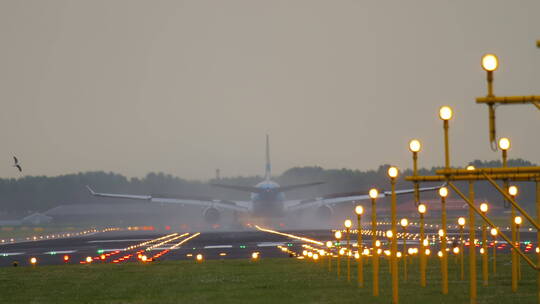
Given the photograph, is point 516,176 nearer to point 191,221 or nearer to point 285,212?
point 285,212

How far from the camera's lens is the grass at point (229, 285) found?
2289 centimetres

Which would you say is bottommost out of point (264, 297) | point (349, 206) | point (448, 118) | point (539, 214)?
point (264, 297)

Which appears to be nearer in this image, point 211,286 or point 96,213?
point 211,286

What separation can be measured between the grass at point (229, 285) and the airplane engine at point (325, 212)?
6711cm

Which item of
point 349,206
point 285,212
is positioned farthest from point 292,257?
point 349,206

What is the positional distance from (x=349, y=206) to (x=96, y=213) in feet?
248

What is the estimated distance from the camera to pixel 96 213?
7549 inches

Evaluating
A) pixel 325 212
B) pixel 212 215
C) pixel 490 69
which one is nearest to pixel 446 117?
pixel 490 69

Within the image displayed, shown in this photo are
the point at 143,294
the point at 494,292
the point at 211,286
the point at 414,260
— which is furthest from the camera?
the point at 414,260

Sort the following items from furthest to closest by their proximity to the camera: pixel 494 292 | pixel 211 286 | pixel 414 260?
1. pixel 414 260
2. pixel 211 286
3. pixel 494 292

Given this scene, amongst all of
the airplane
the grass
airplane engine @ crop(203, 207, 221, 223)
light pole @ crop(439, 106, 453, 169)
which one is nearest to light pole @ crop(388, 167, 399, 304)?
the grass

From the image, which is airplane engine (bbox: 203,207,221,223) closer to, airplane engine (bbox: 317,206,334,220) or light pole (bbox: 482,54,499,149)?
airplane engine (bbox: 317,206,334,220)

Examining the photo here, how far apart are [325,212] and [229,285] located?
78586 mm

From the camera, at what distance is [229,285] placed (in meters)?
27.6
